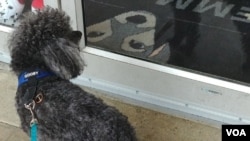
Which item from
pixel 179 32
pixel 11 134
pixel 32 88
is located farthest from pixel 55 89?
pixel 179 32

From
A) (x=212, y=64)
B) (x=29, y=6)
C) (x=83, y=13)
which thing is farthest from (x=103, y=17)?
(x=212, y=64)

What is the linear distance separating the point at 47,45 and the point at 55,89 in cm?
17

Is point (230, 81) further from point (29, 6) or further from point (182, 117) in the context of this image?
point (29, 6)

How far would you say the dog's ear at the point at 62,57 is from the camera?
1.73 metres

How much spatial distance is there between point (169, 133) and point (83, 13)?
0.76 meters

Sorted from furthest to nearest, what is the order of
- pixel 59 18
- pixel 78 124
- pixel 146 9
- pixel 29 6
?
pixel 29 6 < pixel 146 9 < pixel 59 18 < pixel 78 124

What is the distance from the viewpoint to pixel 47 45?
175 centimetres

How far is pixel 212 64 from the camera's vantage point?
7.70 feet

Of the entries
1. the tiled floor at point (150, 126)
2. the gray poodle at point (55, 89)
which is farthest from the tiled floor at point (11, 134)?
the gray poodle at point (55, 89)

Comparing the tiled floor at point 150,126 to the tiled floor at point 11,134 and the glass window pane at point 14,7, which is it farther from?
the glass window pane at point 14,7

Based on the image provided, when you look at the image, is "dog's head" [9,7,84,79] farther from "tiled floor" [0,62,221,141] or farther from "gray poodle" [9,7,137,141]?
"tiled floor" [0,62,221,141]

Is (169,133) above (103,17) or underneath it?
underneath

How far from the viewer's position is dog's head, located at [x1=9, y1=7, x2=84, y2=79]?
174 cm

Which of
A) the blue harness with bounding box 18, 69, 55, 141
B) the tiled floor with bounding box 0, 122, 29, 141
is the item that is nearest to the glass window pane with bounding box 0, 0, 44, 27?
the tiled floor with bounding box 0, 122, 29, 141
